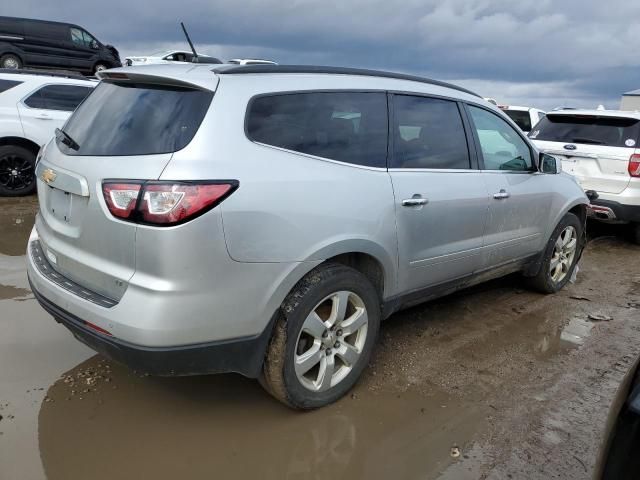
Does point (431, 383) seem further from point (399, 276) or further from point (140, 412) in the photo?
point (140, 412)

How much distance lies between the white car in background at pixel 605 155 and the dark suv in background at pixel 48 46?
1348 centimetres

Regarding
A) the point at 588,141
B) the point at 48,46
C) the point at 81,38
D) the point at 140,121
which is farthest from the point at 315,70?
the point at 81,38

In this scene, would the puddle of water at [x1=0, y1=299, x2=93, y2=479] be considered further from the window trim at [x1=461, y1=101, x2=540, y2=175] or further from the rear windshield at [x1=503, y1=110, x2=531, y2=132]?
the rear windshield at [x1=503, y1=110, x2=531, y2=132]

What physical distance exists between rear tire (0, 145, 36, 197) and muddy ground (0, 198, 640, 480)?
4.40m

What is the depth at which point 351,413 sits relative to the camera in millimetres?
2961

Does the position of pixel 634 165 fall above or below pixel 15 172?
above

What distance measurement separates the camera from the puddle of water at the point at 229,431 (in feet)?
8.25

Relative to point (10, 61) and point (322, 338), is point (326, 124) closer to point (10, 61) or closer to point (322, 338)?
point (322, 338)

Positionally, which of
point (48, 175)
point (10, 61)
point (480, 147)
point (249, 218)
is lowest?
point (249, 218)

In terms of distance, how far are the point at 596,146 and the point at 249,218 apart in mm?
5771

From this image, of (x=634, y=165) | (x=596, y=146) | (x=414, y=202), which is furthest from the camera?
(x=596, y=146)

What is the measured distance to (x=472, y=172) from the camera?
12.3ft

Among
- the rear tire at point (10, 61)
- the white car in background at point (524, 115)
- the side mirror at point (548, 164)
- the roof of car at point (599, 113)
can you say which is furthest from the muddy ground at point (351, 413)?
the rear tire at point (10, 61)

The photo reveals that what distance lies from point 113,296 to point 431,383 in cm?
195
